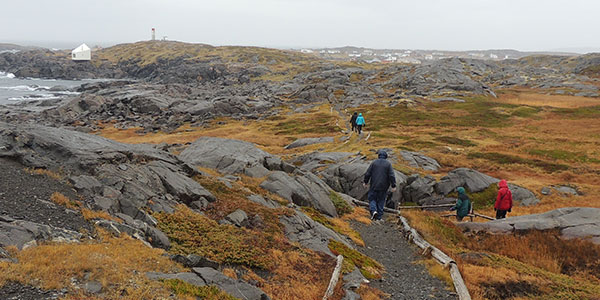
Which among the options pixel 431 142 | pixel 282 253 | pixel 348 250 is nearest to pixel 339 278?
pixel 282 253

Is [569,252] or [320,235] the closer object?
[569,252]

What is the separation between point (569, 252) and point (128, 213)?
19696 mm

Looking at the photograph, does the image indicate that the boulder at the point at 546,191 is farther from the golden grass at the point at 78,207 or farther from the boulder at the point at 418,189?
the golden grass at the point at 78,207

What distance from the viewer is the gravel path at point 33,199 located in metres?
11.1

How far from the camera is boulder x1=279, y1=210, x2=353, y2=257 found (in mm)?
16047

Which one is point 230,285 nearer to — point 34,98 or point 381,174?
point 381,174

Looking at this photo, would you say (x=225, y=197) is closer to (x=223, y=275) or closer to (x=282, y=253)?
(x=282, y=253)

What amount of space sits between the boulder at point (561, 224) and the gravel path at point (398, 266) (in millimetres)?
4837

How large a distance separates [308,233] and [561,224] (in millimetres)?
13563

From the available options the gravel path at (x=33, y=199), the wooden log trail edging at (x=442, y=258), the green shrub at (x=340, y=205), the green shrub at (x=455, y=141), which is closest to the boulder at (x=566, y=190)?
the green shrub at (x=455, y=141)

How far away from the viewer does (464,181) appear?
3341cm

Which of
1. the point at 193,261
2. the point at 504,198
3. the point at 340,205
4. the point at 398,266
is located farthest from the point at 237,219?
the point at 504,198

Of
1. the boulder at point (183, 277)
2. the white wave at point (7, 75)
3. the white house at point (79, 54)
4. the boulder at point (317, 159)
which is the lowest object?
the boulder at point (317, 159)

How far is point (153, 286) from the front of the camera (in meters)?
8.54
